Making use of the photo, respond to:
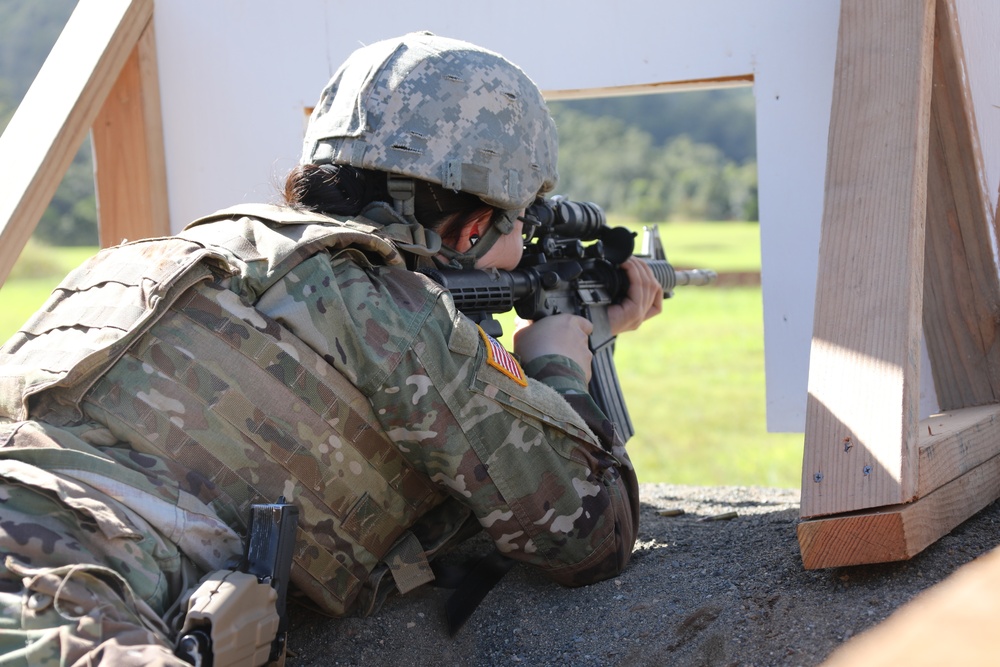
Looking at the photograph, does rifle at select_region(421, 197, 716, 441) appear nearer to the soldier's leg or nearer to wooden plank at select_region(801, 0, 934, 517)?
wooden plank at select_region(801, 0, 934, 517)

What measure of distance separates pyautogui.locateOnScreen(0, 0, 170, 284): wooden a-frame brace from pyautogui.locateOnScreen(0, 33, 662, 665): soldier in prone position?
3.83 ft

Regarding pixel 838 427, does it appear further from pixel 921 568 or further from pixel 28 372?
pixel 28 372

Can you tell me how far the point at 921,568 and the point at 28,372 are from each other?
1.91 metres

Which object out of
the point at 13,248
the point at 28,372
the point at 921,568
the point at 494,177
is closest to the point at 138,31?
the point at 13,248

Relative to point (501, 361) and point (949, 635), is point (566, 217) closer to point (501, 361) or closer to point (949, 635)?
point (501, 361)

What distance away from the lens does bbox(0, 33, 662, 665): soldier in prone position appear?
1918 mm

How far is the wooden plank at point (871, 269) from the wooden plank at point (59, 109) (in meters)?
2.40

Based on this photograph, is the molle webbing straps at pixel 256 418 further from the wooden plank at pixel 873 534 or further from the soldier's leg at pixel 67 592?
the wooden plank at pixel 873 534

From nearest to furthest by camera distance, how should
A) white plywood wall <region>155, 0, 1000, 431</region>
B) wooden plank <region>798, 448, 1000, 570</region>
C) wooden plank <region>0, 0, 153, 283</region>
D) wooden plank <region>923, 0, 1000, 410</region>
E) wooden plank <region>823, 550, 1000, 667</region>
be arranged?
wooden plank <region>823, 550, 1000, 667</region>, wooden plank <region>798, 448, 1000, 570</region>, wooden plank <region>923, 0, 1000, 410</region>, wooden plank <region>0, 0, 153, 283</region>, white plywood wall <region>155, 0, 1000, 431</region>

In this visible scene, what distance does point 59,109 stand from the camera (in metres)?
3.57

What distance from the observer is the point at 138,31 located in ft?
13.8

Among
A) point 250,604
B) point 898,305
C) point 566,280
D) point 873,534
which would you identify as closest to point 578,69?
point 566,280

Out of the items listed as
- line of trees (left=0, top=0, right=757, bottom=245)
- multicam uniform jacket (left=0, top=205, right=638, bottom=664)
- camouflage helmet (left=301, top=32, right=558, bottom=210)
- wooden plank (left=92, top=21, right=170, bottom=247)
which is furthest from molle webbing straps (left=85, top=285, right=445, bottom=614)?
line of trees (left=0, top=0, right=757, bottom=245)

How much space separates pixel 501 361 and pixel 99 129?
269 cm
